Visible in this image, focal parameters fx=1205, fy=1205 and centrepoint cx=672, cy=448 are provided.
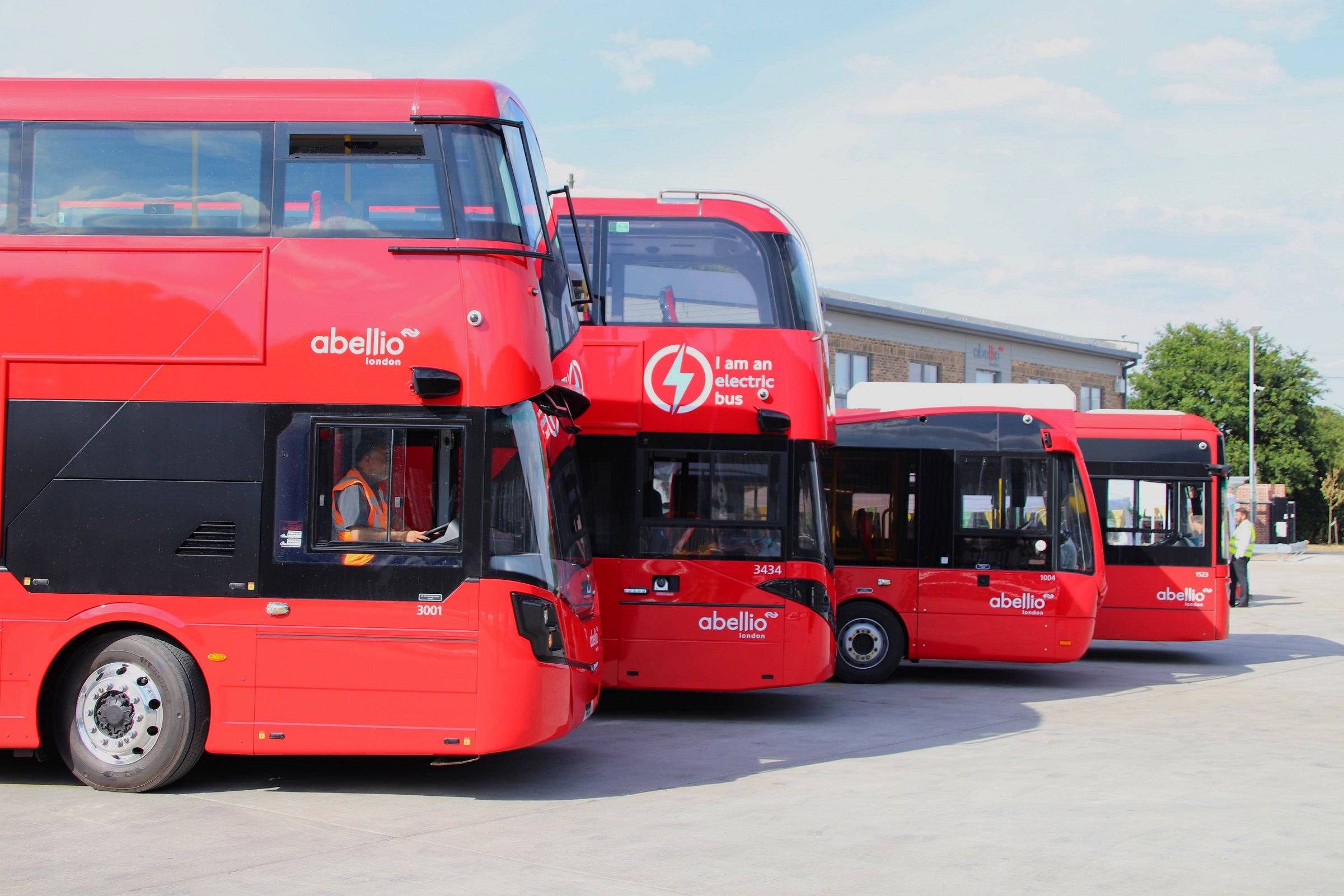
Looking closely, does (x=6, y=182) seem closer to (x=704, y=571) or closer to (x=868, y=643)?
(x=704, y=571)

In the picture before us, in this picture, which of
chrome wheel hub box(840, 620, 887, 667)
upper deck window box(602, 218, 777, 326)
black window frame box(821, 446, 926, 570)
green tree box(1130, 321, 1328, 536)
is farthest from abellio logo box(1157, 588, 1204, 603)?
green tree box(1130, 321, 1328, 536)

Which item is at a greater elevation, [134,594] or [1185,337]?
[1185,337]

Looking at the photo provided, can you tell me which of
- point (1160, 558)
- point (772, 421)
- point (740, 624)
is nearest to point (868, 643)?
point (740, 624)

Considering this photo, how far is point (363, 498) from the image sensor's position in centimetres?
741

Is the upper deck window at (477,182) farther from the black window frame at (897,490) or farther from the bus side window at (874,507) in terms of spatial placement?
the bus side window at (874,507)

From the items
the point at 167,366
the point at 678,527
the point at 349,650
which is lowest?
the point at 349,650

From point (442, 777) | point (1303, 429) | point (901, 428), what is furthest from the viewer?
point (1303, 429)

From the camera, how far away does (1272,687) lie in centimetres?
1341

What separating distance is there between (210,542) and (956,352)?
33.1m

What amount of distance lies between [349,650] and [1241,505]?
42.6 m

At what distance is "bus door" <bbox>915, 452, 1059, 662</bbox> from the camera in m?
13.0

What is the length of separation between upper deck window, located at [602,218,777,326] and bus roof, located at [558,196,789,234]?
67mm

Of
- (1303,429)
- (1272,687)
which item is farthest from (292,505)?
(1303,429)

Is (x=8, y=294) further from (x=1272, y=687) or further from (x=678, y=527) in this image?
(x=1272, y=687)
